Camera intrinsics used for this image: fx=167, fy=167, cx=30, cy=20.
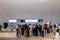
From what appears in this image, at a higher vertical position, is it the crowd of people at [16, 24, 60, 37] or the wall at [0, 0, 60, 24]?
the wall at [0, 0, 60, 24]

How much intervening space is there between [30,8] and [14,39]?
162 centimetres

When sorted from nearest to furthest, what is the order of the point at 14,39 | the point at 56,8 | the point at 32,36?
the point at 14,39 < the point at 32,36 < the point at 56,8

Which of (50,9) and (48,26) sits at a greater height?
(50,9)

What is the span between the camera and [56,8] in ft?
16.8

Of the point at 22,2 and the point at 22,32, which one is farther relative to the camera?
the point at 22,2

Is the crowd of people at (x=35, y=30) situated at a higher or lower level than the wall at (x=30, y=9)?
lower

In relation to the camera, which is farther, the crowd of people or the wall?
the wall

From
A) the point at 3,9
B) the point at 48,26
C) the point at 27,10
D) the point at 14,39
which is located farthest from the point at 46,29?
the point at 3,9

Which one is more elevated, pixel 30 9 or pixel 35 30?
pixel 30 9

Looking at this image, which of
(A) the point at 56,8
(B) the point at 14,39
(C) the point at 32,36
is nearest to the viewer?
(B) the point at 14,39

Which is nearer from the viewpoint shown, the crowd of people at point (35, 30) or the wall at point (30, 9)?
the crowd of people at point (35, 30)

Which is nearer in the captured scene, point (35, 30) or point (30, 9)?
point (35, 30)

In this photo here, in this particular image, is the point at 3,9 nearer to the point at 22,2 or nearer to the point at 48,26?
the point at 22,2

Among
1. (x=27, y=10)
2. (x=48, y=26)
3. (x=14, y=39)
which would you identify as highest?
(x=27, y=10)
